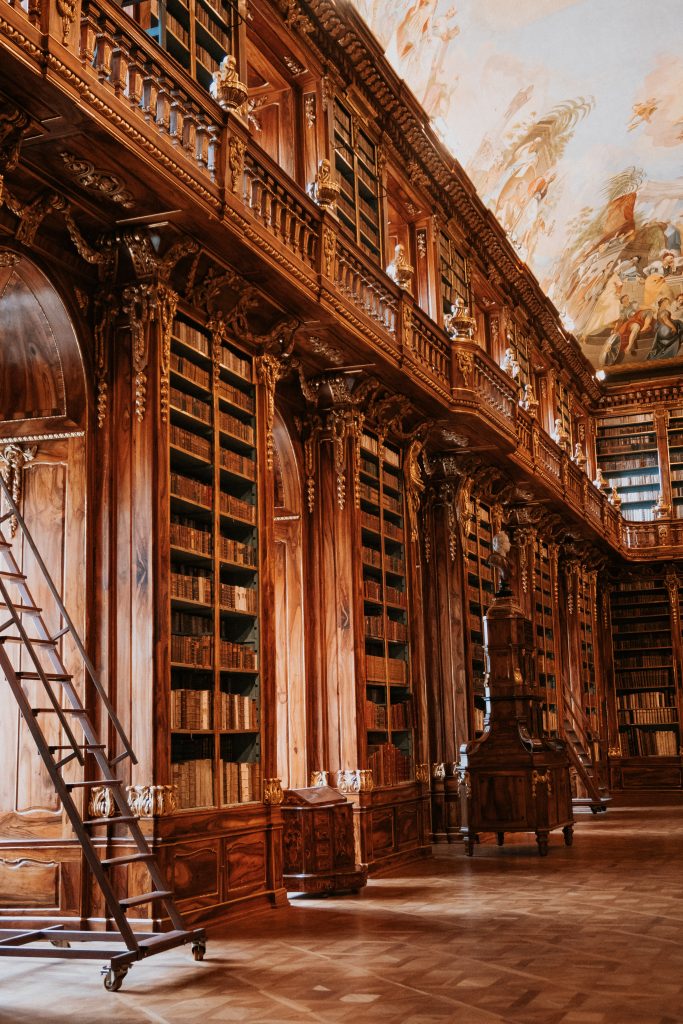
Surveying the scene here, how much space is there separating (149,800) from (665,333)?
17.6 meters

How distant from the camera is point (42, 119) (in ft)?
18.2

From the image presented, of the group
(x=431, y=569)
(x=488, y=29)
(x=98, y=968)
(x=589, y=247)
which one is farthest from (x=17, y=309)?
(x=589, y=247)

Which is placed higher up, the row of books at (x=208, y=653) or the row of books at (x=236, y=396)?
the row of books at (x=236, y=396)

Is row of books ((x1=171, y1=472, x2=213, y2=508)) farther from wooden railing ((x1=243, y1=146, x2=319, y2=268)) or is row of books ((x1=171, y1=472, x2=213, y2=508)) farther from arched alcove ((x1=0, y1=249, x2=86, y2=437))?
wooden railing ((x1=243, y1=146, x2=319, y2=268))

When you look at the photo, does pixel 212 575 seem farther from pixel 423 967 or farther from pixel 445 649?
pixel 445 649

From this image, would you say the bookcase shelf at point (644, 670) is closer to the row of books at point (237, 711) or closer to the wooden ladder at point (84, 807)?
the row of books at point (237, 711)

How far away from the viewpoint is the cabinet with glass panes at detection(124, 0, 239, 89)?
294 inches

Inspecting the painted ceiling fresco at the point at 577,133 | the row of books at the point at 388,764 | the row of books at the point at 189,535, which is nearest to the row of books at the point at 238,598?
the row of books at the point at 189,535

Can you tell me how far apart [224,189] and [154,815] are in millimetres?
3619

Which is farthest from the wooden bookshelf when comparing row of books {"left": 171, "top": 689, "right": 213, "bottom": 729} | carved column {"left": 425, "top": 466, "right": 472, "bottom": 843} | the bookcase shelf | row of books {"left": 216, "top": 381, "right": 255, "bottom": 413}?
the bookcase shelf

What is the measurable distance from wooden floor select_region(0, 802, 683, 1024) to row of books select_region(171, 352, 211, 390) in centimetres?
340

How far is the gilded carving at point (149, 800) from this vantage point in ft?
21.0

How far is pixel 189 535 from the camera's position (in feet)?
23.7

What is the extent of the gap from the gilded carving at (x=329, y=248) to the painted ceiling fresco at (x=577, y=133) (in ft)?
15.1
